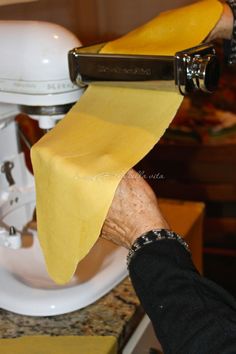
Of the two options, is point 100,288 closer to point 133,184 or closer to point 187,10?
point 133,184

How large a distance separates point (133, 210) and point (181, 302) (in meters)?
0.12

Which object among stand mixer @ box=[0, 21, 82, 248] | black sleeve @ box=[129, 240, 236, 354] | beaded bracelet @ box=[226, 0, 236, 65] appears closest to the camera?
black sleeve @ box=[129, 240, 236, 354]

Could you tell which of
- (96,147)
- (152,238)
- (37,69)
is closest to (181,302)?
(152,238)

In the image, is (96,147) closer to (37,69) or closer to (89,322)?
(37,69)

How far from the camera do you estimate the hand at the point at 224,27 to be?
75 cm

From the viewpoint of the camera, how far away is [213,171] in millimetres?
1955

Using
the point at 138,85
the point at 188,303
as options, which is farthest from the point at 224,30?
the point at 188,303

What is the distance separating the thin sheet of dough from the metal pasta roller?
18mm

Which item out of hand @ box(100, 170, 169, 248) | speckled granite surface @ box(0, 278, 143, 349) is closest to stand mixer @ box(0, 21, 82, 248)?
hand @ box(100, 170, 169, 248)

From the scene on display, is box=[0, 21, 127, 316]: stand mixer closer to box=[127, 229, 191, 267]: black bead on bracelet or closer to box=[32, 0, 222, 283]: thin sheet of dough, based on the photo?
box=[32, 0, 222, 283]: thin sheet of dough

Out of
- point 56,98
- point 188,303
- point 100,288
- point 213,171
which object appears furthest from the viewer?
point 213,171

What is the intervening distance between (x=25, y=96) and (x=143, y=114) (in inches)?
7.0

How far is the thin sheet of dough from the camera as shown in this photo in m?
0.60

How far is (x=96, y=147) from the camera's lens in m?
0.64
